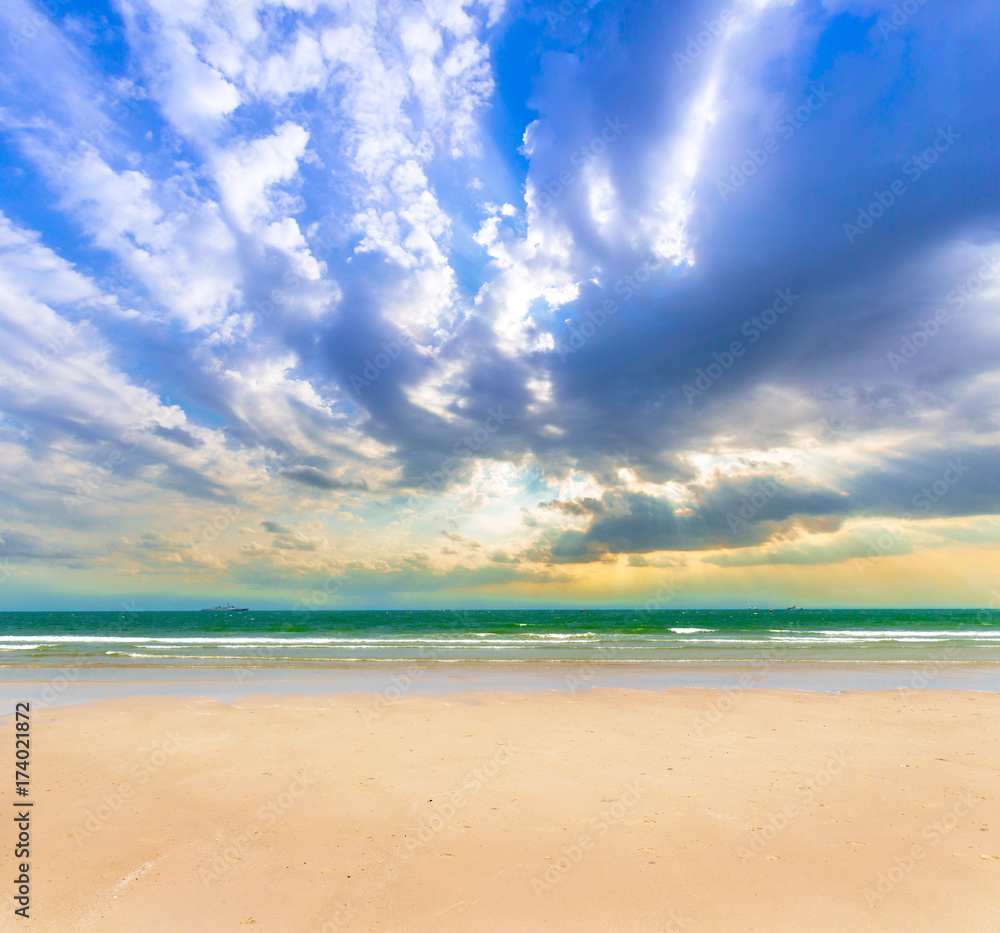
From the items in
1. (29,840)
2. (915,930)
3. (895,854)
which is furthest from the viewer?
(29,840)

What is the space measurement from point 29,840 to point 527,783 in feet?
21.2

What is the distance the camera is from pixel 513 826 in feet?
22.0

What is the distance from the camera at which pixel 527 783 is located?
A: 824cm

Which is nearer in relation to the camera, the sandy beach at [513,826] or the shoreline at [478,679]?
the sandy beach at [513,826]

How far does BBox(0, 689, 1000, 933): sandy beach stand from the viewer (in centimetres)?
504

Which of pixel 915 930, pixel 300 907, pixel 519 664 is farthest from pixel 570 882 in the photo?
pixel 519 664

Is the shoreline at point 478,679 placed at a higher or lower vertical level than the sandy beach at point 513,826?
higher

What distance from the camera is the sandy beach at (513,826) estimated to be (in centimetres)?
504

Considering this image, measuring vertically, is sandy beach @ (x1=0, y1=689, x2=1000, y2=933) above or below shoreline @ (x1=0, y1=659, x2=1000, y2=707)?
below

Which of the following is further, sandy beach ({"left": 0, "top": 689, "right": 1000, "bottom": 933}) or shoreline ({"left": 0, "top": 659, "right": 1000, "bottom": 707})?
shoreline ({"left": 0, "top": 659, "right": 1000, "bottom": 707})

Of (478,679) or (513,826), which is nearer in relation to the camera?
(513,826)

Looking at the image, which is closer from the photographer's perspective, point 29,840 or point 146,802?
point 29,840

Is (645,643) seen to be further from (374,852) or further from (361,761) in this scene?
(374,852)

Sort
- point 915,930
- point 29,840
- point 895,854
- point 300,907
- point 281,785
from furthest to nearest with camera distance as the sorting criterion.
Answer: point 281,785 → point 29,840 → point 895,854 → point 300,907 → point 915,930
